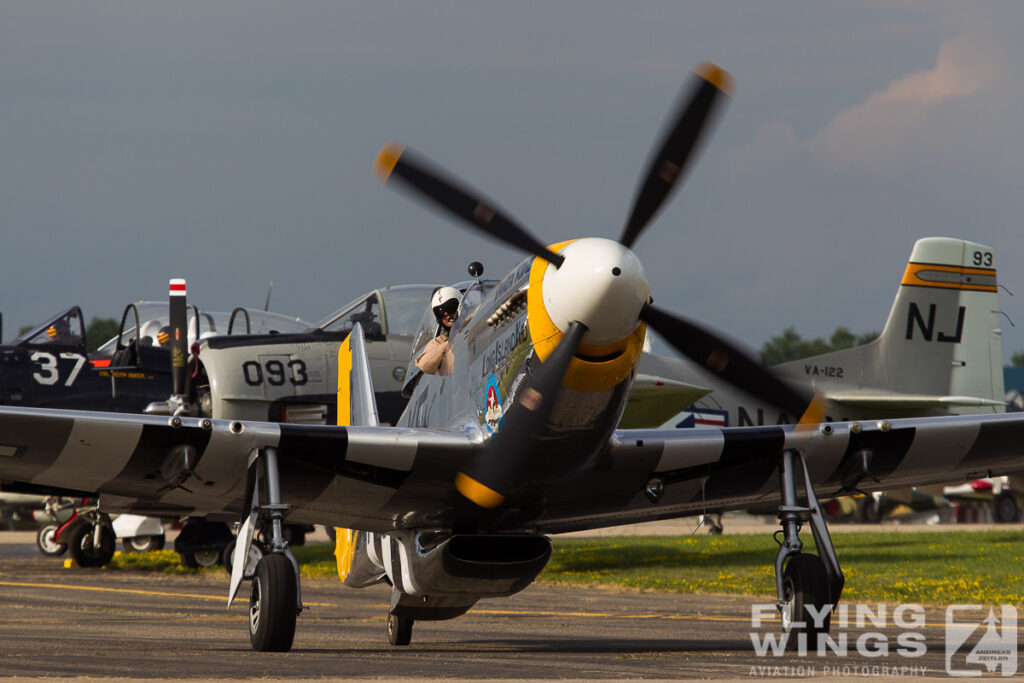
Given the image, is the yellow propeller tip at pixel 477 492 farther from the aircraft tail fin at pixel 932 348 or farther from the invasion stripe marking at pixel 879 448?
the aircraft tail fin at pixel 932 348

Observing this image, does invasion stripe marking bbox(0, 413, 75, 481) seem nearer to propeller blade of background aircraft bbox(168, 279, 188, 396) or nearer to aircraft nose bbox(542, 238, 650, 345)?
aircraft nose bbox(542, 238, 650, 345)

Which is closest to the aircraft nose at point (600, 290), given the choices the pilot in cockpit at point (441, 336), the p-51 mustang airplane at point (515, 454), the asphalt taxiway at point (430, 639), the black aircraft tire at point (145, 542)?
the p-51 mustang airplane at point (515, 454)

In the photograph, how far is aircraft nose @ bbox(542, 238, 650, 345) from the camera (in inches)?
291

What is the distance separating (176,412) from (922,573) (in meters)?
11.6

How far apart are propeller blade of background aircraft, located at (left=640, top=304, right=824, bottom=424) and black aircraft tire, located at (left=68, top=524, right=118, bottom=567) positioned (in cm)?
1812

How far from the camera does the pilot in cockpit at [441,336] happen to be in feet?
33.3

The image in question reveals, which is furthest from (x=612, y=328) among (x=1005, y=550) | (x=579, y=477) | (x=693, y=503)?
(x=1005, y=550)

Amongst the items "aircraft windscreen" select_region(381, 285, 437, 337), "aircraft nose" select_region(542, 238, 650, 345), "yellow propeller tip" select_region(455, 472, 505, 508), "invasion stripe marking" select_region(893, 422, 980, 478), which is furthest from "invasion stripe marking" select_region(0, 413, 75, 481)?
"aircraft windscreen" select_region(381, 285, 437, 337)

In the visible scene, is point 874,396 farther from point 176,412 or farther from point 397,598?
point 397,598

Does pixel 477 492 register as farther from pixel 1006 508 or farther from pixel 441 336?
pixel 1006 508

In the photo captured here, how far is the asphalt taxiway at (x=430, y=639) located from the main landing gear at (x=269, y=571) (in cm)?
17

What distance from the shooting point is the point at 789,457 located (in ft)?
31.3

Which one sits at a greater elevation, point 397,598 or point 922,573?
point 397,598

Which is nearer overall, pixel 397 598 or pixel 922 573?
pixel 397 598
